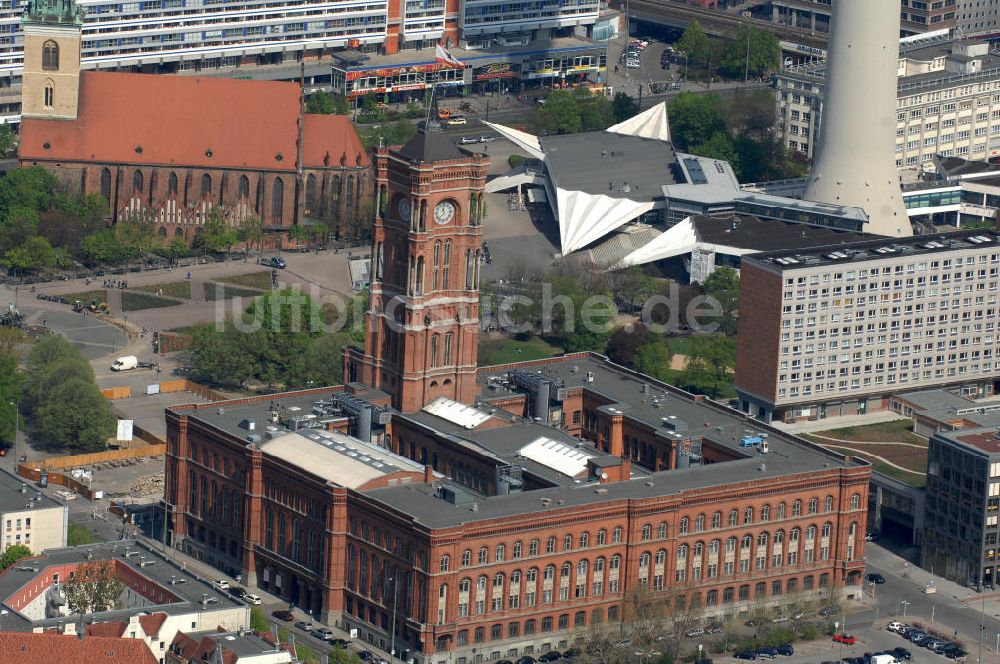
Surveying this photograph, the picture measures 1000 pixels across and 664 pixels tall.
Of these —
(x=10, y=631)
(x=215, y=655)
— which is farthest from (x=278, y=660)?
(x=10, y=631)

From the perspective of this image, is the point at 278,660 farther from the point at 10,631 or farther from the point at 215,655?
the point at 10,631
